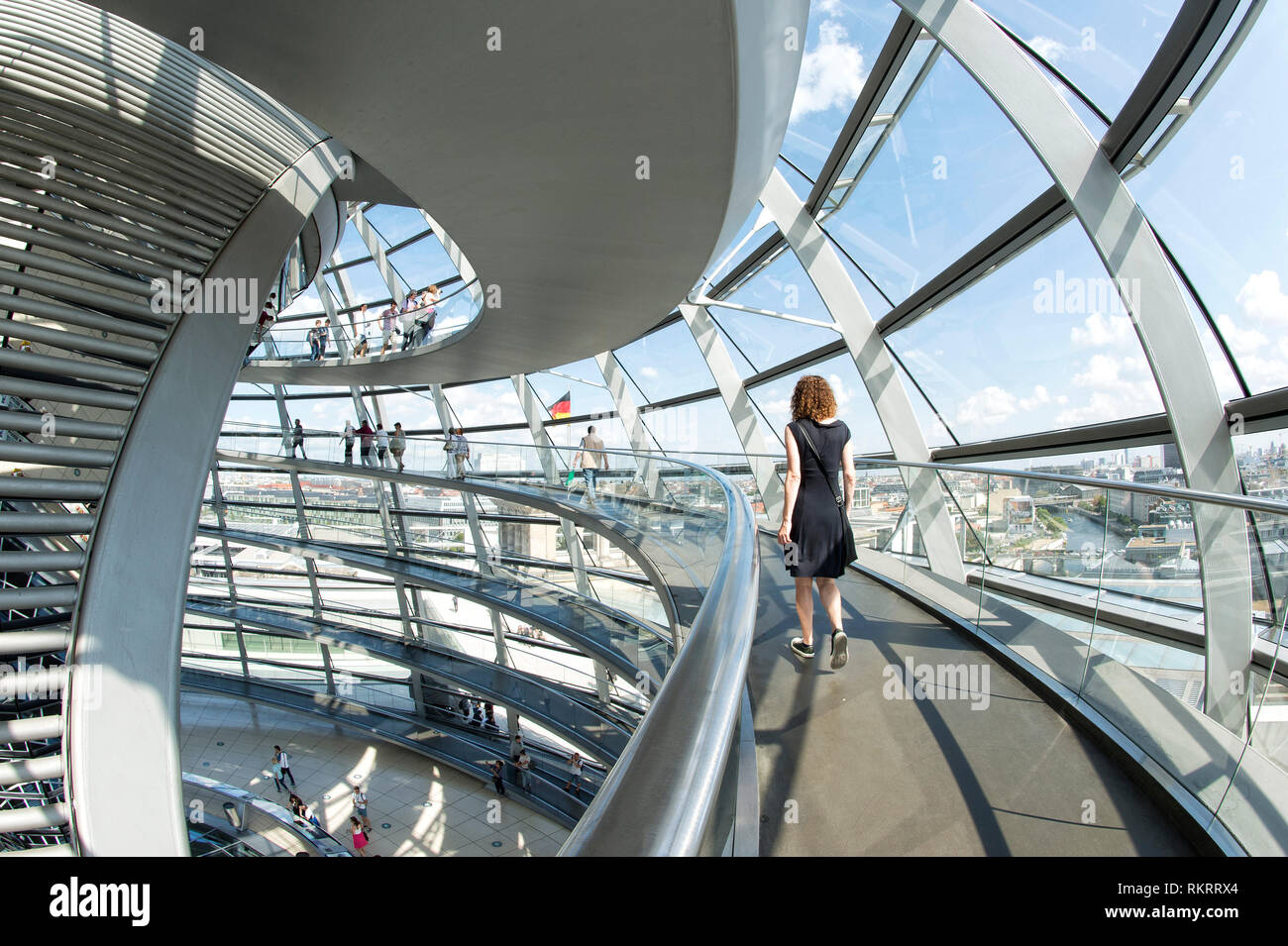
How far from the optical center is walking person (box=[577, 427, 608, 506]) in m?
13.7

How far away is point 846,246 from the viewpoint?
1131 cm

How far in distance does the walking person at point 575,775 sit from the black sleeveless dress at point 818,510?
15.3m

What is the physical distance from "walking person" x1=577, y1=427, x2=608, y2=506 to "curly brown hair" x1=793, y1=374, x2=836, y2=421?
9.42 meters

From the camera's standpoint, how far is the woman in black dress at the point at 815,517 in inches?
148

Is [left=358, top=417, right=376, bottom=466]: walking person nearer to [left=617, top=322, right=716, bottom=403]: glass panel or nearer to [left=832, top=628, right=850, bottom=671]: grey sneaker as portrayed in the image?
[left=617, top=322, right=716, bottom=403]: glass panel

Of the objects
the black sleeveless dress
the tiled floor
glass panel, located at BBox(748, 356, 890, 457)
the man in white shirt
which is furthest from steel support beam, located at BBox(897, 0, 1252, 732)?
the man in white shirt

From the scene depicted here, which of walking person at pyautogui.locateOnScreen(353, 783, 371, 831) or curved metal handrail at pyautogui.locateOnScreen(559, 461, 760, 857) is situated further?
walking person at pyautogui.locateOnScreen(353, 783, 371, 831)

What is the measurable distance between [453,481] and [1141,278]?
14748mm

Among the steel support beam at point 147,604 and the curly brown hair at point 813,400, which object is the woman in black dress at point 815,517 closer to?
the curly brown hair at point 813,400

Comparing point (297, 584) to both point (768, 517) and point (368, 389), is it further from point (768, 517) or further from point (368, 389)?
point (768, 517)

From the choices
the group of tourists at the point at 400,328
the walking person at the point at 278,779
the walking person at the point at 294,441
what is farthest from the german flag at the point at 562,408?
the walking person at the point at 278,779

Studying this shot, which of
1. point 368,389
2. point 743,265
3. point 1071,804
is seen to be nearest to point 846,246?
point 743,265

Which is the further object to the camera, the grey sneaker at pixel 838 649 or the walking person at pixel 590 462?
the walking person at pixel 590 462

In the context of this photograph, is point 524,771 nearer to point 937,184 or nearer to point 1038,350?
point 1038,350
